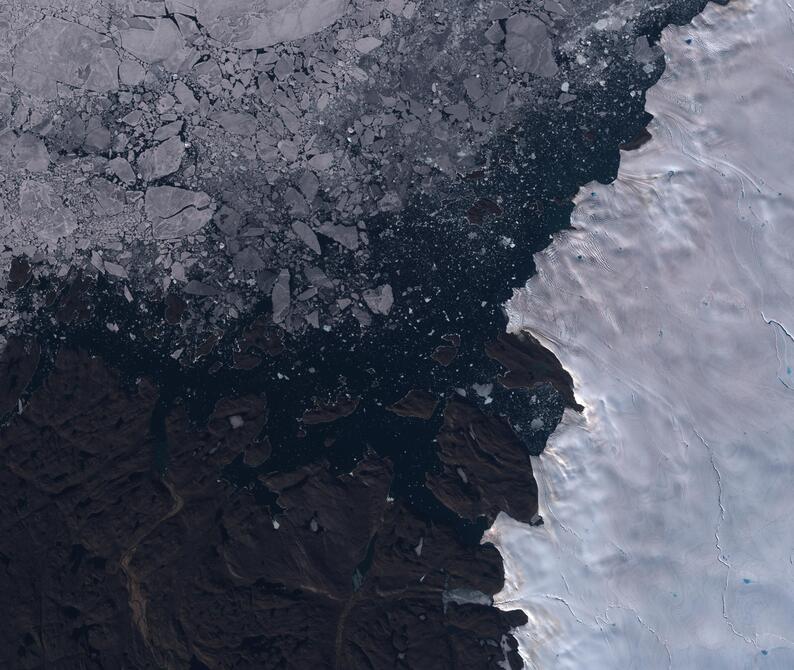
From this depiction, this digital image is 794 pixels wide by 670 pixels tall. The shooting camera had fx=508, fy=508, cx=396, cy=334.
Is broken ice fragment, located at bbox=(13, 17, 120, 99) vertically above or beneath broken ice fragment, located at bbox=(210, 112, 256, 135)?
above

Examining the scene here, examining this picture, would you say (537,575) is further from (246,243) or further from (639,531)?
(246,243)

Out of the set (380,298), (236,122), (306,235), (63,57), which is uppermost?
(63,57)

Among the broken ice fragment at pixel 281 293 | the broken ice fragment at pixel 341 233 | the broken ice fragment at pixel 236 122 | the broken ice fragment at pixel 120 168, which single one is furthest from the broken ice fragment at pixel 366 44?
the broken ice fragment at pixel 120 168

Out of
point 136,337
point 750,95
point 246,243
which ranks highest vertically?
point 750,95

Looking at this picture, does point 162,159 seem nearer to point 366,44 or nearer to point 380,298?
→ point 366,44

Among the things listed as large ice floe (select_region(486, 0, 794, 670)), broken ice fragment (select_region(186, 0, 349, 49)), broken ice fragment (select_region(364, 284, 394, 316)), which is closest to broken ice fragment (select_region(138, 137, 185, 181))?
broken ice fragment (select_region(186, 0, 349, 49))

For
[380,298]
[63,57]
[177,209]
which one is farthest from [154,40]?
[380,298]

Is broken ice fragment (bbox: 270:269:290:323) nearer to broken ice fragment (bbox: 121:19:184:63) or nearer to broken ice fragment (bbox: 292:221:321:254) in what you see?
broken ice fragment (bbox: 292:221:321:254)

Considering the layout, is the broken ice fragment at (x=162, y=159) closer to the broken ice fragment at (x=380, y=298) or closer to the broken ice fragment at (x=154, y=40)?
the broken ice fragment at (x=154, y=40)

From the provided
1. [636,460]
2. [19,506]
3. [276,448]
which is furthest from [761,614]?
[19,506]
